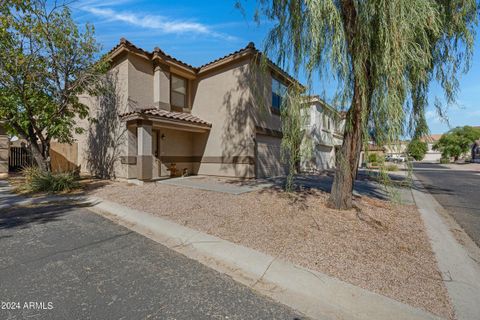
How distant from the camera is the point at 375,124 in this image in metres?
4.48

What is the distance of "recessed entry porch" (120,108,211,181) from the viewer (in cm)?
959

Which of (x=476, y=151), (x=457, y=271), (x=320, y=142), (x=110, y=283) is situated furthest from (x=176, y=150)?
(x=476, y=151)

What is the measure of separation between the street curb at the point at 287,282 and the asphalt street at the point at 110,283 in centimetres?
20

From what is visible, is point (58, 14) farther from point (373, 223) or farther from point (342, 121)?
point (373, 223)

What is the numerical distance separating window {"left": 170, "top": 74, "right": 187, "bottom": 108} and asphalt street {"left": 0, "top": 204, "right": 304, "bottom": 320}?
Result: 894cm

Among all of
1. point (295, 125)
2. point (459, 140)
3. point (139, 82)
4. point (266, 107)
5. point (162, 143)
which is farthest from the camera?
point (459, 140)

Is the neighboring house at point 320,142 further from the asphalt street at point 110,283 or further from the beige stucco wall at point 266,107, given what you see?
the asphalt street at point 110,283

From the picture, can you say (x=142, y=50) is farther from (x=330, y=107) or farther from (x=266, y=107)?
(x=330, y=107)

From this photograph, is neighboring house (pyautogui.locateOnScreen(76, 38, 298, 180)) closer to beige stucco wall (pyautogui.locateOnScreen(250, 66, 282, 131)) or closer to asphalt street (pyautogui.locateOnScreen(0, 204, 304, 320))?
beige stucco wall (pyautogui.locateOnScreen(250, 66, 282, 131))

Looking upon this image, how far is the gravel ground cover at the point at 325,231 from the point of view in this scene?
3.11 m

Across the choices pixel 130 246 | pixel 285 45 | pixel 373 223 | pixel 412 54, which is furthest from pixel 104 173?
pixel 412 54

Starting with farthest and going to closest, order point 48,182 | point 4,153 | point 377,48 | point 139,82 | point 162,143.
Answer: point 4,153, point 162,143, point 139,82, point 48,182, point 377,48

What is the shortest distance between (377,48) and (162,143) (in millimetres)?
9768

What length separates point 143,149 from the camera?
9555mm
